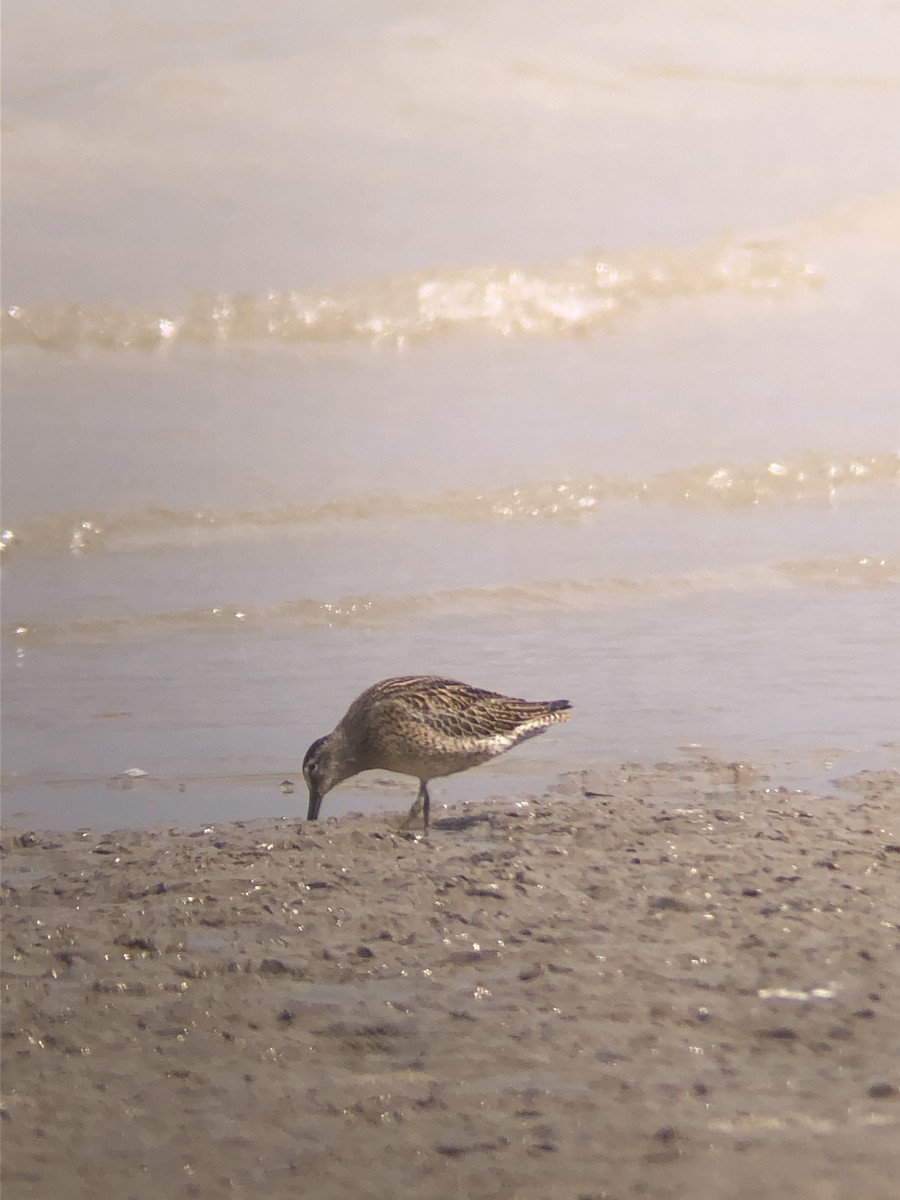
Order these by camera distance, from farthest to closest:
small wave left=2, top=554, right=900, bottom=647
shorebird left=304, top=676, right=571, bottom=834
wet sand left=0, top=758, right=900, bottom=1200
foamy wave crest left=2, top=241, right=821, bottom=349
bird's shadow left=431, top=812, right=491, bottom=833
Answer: foamy wave crest left=2, top=241, right=821, bottom=349 < small wave left=2, top=554, right=900, bottom=647 < shorebird left=304, top=676, right=571, bottom=834 < bird's shadow left=431, top=812, right=491, bottom=833 < wet sand left=0, top=758, right=900, bottom=1200

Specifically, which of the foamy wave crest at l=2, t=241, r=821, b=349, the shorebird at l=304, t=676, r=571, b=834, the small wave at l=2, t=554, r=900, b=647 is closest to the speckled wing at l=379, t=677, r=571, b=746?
the shorebird at l=304, t=676, r=571, b=834

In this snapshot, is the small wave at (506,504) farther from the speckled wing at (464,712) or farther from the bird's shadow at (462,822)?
the bird's shadow at (462,822)

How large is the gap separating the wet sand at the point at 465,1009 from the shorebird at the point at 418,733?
0.35 m

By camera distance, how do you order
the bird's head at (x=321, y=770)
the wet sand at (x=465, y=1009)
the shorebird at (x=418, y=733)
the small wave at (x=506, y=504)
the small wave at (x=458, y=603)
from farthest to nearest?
the small wave at (x=506, y=504) → the small wave at (x=458, y=603) → the shorebird at (x=418, y=733) → the bird's head at (x=321, y=770) → the wet sand at (x=465, y=1009)

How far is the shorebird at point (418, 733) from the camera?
589 centimetres

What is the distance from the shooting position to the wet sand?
329cm

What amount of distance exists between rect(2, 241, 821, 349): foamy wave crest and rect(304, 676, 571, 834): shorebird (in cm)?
735

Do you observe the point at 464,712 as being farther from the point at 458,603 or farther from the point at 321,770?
the point at 458,603

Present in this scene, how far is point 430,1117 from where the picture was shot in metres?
3.45

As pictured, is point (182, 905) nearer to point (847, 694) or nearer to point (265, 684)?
point (265, 684)

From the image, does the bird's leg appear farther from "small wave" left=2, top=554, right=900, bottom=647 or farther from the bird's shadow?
"small wave" left=2, top=554, right=900, bottom=647

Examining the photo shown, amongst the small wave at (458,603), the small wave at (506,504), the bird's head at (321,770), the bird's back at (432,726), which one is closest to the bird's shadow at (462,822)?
the bird's back at (432,726)

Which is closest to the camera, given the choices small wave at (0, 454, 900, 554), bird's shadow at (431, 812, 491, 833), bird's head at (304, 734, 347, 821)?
bird's shadow at (431, 812, 491, 833)

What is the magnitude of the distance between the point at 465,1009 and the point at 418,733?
6.59 feet
